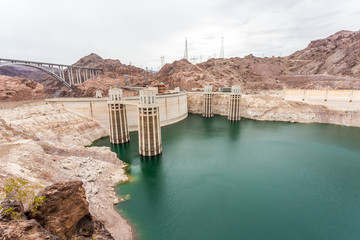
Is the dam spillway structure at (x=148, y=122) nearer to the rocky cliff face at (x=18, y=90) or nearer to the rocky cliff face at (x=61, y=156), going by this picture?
the rocky cliff face at (x=61, y=156)

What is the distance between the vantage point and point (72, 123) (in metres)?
36.1

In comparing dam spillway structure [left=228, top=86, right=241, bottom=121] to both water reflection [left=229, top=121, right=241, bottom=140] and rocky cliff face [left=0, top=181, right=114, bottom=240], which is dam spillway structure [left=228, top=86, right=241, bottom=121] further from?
rocky cliff face [left=0, top=181, right=114, bottom=240]

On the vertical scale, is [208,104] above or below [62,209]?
above

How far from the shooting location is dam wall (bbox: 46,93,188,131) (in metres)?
39.5

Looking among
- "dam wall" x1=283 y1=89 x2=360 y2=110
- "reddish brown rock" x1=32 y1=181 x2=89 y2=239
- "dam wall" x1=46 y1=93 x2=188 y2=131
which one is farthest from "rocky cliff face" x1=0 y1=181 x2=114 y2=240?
"dam wall" x1=283 y1=89 x2=360 y2=110

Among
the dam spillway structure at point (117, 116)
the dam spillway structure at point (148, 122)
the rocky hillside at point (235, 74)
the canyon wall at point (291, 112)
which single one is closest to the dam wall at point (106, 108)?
the dam spillway structure at point (117, 116)

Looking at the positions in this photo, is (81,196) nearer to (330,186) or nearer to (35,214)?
(35,214)

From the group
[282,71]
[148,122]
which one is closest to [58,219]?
[148,122]

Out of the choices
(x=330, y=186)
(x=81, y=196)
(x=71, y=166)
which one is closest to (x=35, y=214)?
(x=81, y=196)

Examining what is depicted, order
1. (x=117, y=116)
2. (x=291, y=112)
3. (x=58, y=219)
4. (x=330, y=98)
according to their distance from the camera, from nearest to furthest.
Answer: (x=58, y=219), (x=117, y=116), (x=330, y=98), (x=291, y=112)

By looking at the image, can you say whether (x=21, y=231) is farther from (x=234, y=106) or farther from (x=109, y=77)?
(x=109, y=77)

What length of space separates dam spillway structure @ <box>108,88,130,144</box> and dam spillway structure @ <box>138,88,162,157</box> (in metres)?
8.39

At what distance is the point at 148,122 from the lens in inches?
1095

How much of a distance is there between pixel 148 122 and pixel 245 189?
1696 cm
